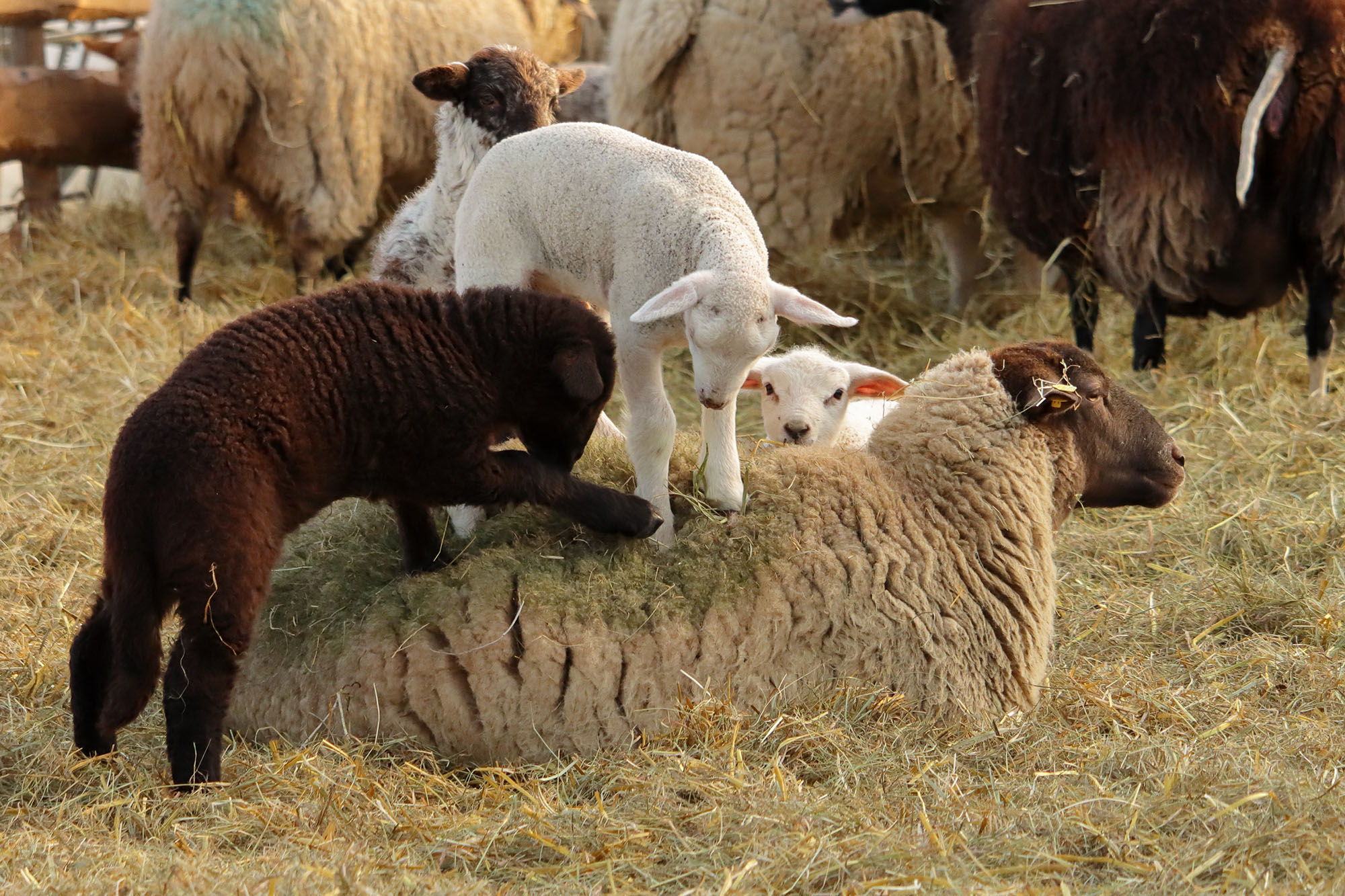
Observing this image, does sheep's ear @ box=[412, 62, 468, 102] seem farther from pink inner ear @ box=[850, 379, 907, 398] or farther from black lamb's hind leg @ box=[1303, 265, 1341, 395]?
black lamb's hind leg @ box=[1303, 265, 1341, 395]

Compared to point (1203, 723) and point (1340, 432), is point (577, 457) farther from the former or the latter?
point (1340, 432)

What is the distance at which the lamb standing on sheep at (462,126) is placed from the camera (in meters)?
4.89

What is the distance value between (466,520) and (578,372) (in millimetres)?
643

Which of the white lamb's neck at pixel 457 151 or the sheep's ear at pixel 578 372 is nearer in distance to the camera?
the sheep's ear at pixel 578 372

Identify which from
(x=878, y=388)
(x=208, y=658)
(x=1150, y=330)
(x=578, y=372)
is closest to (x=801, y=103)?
(x=1150, y=330)

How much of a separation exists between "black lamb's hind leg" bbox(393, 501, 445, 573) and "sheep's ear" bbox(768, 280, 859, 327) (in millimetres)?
1014

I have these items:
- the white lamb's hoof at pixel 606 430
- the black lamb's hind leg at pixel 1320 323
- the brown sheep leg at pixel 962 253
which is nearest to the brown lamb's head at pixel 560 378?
the white lamb's hoof at pixel 606 430

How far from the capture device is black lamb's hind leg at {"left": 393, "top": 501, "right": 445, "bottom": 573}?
3729 millimetres

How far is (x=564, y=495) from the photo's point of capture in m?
3.51

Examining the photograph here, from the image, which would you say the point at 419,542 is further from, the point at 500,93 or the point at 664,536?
the point at 500,93

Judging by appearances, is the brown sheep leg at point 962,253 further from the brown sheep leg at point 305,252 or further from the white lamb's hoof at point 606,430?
the white lamb's hoof at point 606,430

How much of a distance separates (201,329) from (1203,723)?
17.8ft

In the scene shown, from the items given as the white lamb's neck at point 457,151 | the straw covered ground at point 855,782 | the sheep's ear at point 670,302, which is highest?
the sheep's ear at point 670,302

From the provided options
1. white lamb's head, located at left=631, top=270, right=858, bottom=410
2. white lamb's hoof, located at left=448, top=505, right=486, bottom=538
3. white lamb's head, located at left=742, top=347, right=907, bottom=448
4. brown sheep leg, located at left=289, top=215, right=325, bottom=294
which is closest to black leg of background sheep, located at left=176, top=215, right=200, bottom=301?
brown sheep leg, located at left=289, top=215, right=325, bottom=294
